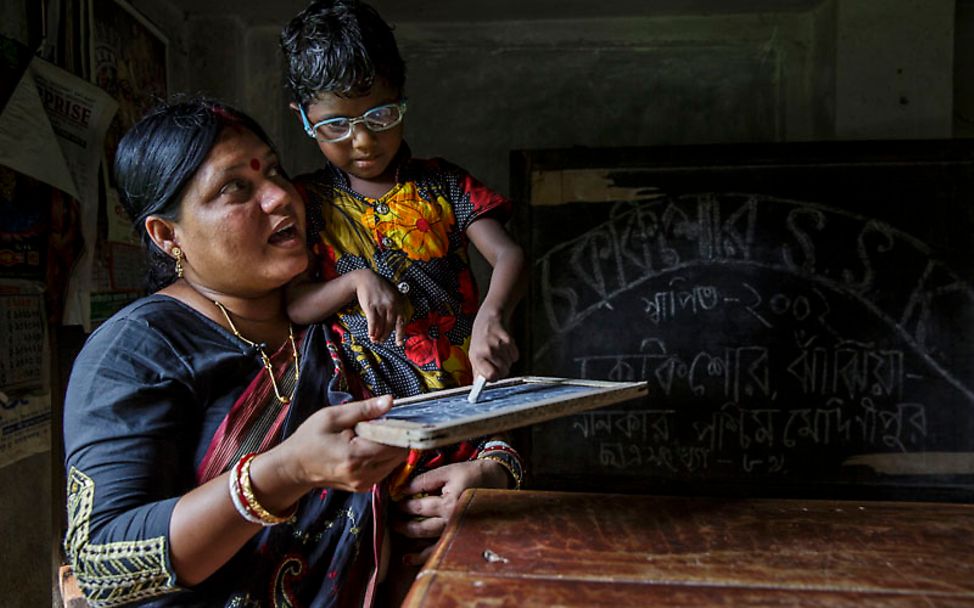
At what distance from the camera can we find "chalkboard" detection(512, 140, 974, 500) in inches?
109

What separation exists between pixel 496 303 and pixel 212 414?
0.58 meters

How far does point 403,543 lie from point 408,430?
0.69m

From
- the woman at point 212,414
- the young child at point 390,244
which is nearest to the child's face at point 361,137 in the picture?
the young child at point 390,244

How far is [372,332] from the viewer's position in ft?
4.13

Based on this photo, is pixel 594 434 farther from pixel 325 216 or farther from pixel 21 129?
pixel 21 129

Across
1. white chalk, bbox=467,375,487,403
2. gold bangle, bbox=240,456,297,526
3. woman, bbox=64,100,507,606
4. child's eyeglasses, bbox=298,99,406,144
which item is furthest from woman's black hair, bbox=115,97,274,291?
white chalk, bbox=467,375,487,403

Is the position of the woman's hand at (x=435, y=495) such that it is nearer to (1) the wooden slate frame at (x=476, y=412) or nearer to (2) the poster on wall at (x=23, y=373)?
(1) the wooden slate frame at (x=476, y=412)

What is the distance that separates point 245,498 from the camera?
1004mm

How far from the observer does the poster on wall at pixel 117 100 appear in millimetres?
2244

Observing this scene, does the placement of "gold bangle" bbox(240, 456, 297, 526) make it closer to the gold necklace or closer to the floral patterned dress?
the gold necklace

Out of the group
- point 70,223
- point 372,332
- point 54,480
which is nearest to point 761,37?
point 372,332

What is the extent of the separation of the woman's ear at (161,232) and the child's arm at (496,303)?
62 cm

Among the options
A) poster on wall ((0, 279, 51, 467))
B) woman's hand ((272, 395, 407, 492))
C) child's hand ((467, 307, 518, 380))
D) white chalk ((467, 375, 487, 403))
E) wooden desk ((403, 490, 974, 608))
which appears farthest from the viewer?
poster on wall ((0, 279, 51, 467))

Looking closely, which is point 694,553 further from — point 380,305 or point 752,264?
point 752,264
